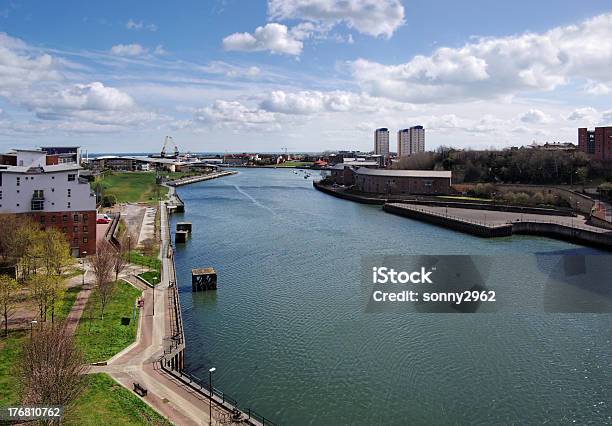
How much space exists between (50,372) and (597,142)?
5017 centimetres

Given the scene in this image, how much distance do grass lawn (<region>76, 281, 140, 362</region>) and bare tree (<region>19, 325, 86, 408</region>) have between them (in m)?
2.05

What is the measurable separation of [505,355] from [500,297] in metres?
4.49

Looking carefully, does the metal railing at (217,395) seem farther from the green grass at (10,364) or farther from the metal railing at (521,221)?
the metal railing at (521,221)

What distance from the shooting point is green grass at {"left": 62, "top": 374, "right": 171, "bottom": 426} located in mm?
8227

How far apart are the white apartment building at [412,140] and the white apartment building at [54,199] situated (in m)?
117

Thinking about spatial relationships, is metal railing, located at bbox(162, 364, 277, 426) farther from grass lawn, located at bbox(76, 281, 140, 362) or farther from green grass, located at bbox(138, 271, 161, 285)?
green grass, located at bbox(138, 271, 161, 285)

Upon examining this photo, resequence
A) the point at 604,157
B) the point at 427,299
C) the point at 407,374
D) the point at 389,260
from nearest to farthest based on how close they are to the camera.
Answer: the point at 407,374, the point at 427,299, the point at 389,260, the point at 604,157

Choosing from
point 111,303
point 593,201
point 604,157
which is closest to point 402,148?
point 604,157

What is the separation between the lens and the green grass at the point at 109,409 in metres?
8.23

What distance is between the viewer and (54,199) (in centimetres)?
2041

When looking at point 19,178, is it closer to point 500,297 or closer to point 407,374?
point 407,374

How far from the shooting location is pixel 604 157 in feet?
151

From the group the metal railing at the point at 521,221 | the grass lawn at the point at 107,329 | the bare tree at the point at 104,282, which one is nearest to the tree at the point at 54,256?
the bare tree at the point at 104,282

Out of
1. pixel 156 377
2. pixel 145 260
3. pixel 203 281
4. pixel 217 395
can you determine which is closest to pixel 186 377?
pixel 156 377
